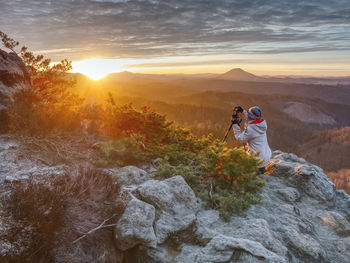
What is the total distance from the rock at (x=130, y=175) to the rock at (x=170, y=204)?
588 mm

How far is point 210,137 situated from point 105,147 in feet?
13.6

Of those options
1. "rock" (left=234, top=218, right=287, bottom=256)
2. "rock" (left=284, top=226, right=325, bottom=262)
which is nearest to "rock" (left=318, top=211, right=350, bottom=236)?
"rock" (left=284, top=226, right=325, bottom=262)

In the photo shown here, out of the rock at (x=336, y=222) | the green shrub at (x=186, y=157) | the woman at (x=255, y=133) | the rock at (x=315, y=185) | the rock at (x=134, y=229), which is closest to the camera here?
the rock at (x=134, y=229)

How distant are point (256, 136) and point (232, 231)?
10.9ft

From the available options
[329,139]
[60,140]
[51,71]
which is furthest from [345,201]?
[329,139]

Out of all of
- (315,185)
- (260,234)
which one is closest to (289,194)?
(315,185)

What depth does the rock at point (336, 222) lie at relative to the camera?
17.1ft

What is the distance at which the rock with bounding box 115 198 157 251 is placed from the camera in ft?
11.8

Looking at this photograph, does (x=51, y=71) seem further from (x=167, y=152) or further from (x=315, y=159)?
(x=315, y=159)

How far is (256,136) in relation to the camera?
6.83 m

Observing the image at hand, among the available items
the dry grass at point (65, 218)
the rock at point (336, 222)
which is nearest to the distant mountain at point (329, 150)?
the rock at point (336, 222)

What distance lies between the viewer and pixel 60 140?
6.27 meters

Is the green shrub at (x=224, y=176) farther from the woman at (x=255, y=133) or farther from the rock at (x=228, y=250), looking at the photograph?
the rock at (x=228, y=250)

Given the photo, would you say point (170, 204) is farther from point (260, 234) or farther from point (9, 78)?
point (9, 78)
